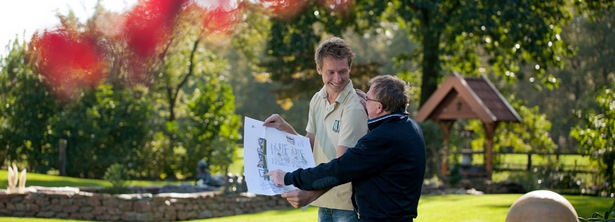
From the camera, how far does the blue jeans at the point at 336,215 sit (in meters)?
4.70

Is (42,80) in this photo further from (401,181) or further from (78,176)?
(401,181)

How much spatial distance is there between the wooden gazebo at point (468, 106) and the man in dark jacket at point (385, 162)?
18.2 meters

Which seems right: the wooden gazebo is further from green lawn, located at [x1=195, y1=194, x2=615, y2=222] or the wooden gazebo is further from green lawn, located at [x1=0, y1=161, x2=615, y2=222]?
green lawn, located at [x1=195, y1=194, x2=615, y2=222]

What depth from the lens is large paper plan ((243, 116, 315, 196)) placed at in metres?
4.68

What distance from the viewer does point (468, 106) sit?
908 inches

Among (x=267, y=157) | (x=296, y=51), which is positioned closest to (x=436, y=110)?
(x=296, y=51)

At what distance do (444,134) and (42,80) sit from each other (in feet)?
34.7

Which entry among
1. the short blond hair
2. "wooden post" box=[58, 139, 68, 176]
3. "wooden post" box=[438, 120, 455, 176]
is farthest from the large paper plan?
"wooden post" box=[58, 139, 68, 176]

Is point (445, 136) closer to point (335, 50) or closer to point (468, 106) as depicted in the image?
point (468, 106)

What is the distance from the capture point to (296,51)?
23.7 metres

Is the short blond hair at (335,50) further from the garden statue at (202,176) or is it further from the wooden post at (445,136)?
the wooden post at (445,136)

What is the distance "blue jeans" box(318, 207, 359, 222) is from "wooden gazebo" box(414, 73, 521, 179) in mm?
17817

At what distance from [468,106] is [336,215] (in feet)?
61.4

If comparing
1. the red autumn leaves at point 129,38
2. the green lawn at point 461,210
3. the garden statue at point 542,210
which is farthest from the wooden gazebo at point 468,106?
the garden statue at point 542,210
